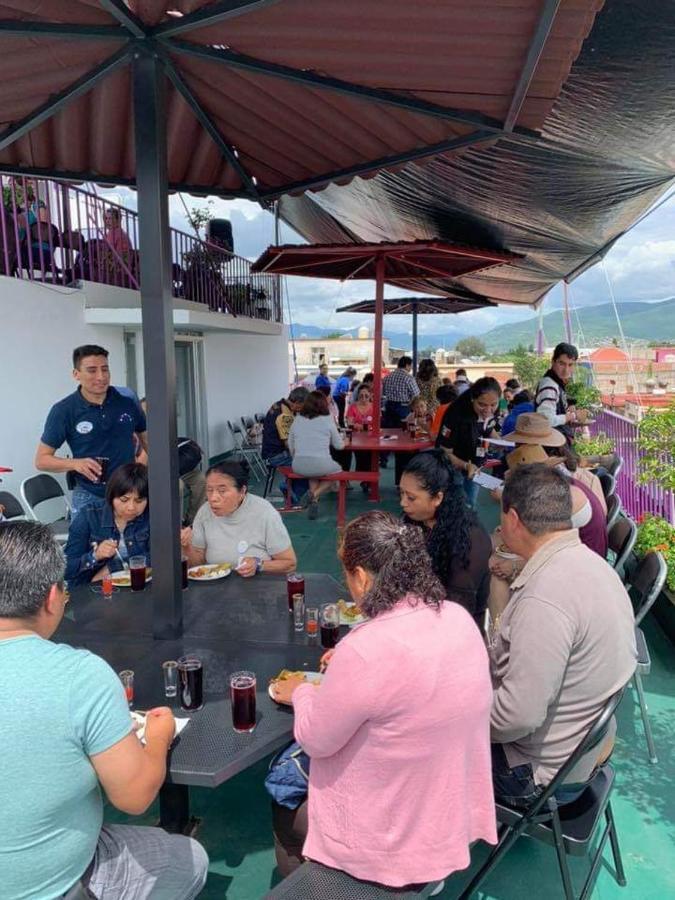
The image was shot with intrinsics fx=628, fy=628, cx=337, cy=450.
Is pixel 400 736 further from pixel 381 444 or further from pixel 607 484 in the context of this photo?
pixel 381 444

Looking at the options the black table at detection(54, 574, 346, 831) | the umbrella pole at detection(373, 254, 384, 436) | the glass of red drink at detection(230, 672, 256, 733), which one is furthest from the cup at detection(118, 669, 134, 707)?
the umbrella pole at detection(373, 254, 384, 436)

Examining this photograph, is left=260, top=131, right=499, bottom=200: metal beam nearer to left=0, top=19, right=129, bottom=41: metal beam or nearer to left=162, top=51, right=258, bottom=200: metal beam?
left=162, top=51, right=258, bottom=200: metal beam

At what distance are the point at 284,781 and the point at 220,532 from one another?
1503 mm

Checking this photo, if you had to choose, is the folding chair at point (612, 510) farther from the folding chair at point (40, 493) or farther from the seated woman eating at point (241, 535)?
the folding chair at point (40, 493)

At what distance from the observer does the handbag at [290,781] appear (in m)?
1.79

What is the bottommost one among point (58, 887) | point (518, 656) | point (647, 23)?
point (58, 887)

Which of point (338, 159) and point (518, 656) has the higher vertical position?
point (338, 159)

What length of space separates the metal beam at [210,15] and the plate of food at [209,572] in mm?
2108

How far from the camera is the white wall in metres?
5.66

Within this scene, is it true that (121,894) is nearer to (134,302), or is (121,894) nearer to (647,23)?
(647,23)

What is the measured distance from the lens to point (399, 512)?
6844 millimetres

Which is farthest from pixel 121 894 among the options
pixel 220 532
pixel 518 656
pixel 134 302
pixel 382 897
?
pixel 134 302

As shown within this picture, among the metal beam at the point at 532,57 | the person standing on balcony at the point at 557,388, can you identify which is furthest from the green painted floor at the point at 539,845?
the person standing on balcony at the point at 557,388

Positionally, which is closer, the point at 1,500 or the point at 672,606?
the point at 672,606
